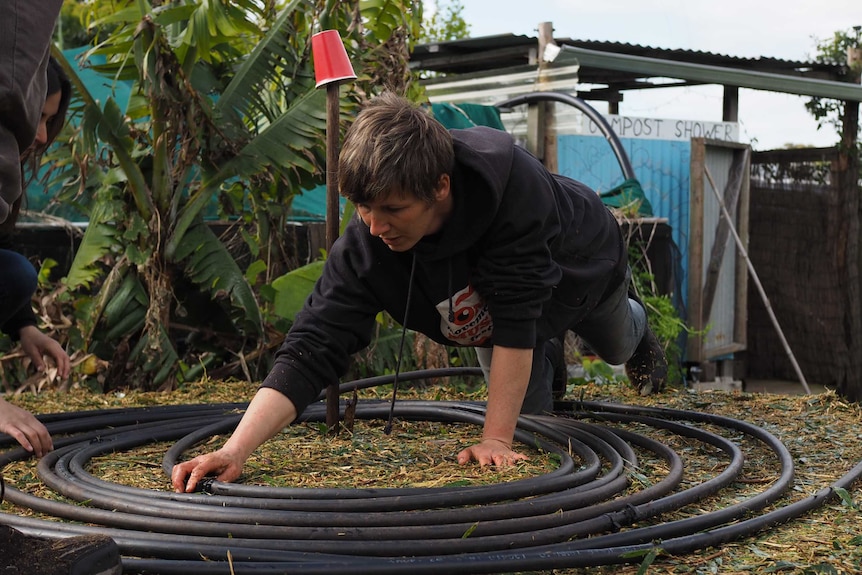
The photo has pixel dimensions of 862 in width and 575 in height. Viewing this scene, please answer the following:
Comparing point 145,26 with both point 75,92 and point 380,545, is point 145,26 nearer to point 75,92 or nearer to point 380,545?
point 75,92

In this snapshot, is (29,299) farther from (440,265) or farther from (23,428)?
(440,265)

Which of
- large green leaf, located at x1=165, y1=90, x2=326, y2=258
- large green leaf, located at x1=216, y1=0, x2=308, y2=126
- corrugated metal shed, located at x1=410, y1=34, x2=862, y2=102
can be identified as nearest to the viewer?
large green leaf, located at x1=165, y1=90, x2=326, y2=258

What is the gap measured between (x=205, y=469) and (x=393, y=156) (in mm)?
1110

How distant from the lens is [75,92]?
18.6ft

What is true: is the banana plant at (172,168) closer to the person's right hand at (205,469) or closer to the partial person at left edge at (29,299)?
the partial person at left edge at (29,299)

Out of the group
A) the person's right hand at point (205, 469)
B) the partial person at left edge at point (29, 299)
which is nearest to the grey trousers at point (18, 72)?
the partial person at left edge at point (29, 299)

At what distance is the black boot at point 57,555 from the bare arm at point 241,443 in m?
0.72

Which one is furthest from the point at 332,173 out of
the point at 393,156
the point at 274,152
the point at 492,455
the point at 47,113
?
the point at 274,152

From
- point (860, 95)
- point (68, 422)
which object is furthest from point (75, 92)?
point (860, 95)

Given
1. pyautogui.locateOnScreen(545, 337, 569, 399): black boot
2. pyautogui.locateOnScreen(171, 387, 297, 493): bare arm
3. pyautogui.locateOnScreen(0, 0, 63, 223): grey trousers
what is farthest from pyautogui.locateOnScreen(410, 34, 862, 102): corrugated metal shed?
pyautogui.locateOnScreen(0, 0, 63, 223): grey trousers

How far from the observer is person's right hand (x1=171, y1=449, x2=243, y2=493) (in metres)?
2.80

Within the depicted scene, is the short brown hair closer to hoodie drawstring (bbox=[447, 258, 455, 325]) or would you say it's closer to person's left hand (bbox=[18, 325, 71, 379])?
hoodie drawstring (bbox=[447, 258, 455, 325])

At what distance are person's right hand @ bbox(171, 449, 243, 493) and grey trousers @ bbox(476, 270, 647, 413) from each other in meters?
1.36

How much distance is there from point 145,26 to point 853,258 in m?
6.64
